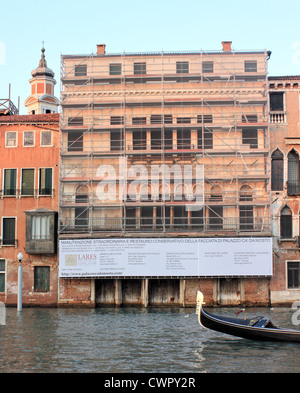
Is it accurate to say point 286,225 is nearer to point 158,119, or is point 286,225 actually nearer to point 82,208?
point 158,119

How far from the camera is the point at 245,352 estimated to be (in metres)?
21.1

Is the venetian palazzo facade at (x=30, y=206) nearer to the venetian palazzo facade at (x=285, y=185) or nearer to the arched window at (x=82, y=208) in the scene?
the arched window at (x=82, y=208)

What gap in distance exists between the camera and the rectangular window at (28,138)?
38.5 metres

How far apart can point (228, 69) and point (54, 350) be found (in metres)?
23.3

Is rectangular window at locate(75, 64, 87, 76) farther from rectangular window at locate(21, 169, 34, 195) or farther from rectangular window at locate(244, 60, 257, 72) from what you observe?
rectangular window at locate(244, 60, 257, 72)

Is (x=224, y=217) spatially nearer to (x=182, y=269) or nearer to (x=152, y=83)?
(x=182, y=269)

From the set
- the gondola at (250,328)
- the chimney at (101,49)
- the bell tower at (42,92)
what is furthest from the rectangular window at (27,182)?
the bell tower at (42,92)

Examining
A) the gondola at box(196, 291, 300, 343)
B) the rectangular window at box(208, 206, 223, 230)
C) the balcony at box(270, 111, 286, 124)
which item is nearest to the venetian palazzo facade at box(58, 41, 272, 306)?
the rectangular window at box(208, 206, 223, 230)

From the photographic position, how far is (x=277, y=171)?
3759cm

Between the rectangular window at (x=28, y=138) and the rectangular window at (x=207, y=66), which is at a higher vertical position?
the rectangular window at (x=207, y=66)

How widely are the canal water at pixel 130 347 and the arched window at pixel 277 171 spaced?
9.54m

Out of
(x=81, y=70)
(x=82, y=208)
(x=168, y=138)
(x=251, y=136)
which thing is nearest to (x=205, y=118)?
(x=168, y=138)

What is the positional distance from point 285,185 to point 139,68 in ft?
39.6
